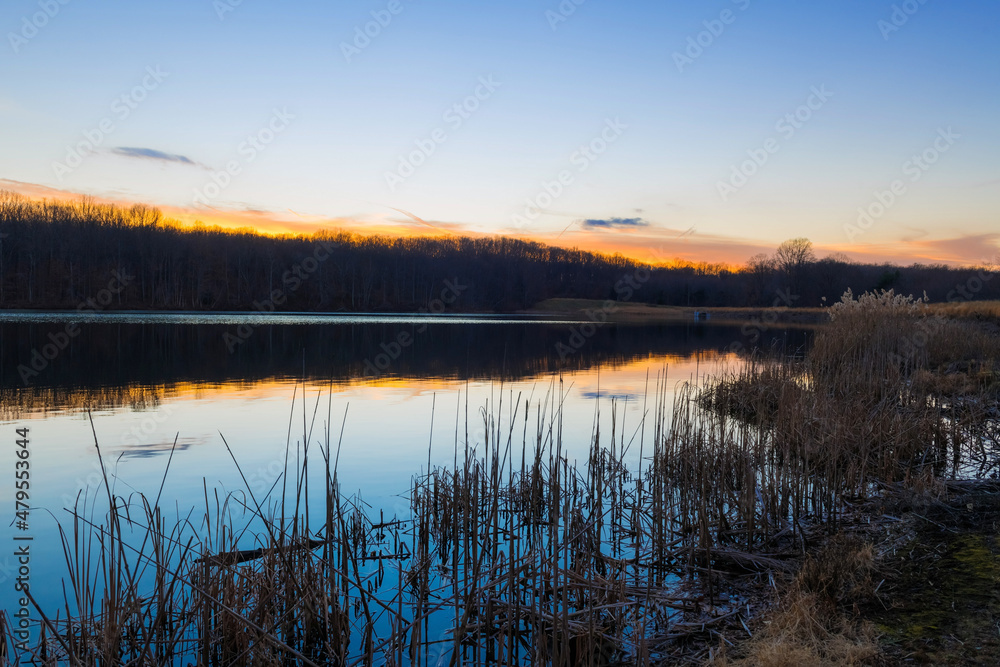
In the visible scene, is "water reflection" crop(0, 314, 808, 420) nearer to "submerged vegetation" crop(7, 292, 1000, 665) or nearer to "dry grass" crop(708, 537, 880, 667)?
"submerged vegetation" crop(7, 292, 1000, 665)

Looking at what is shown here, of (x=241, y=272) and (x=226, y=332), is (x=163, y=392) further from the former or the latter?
(x=241, y=272)

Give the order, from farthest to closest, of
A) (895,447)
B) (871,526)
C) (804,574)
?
(895,447) → (871,526) → (804,574)

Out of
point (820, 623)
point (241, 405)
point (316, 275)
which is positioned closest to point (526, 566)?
point (820, 623)

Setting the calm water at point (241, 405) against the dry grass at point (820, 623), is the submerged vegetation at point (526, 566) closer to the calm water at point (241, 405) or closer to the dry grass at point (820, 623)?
the dry grass at point (820, 623)

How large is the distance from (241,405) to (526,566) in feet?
32.9

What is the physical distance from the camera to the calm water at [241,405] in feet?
22.2

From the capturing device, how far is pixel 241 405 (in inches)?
475

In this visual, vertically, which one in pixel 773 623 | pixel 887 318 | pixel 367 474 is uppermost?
pixel 887 318

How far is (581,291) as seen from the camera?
109m

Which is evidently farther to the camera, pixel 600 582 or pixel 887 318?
pixel 887 318

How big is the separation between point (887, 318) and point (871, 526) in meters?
9.33

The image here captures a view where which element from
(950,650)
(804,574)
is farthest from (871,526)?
(950,650)

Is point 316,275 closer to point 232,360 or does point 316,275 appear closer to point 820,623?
point 232,360

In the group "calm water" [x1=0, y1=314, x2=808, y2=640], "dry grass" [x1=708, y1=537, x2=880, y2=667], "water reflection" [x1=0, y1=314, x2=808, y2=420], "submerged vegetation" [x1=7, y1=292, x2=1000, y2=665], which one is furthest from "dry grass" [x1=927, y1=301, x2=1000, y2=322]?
"dry grass" [x1=708, y1=537, x2=880, y2=667]
